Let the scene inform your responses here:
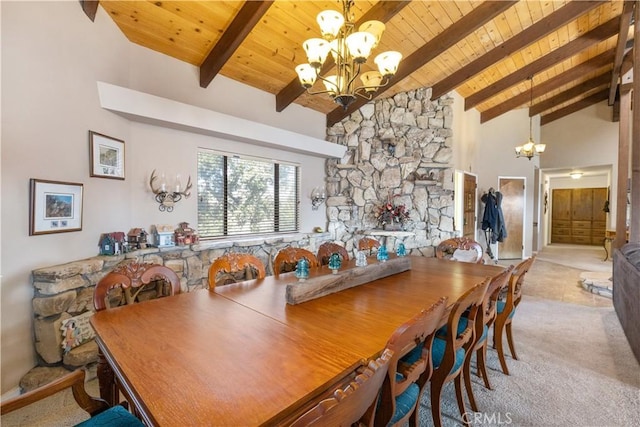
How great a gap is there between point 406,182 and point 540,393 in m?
3.51

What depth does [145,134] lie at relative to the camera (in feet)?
10.2

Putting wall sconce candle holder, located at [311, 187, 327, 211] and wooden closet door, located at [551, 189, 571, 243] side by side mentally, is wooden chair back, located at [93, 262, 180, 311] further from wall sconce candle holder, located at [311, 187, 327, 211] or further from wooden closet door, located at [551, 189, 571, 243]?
wooden closet door, located at [551, 189, 571, 243]

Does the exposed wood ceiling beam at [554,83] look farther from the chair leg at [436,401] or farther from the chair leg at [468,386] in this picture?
the chair leg at [436,401]

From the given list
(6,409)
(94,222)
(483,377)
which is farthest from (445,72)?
(6,409)

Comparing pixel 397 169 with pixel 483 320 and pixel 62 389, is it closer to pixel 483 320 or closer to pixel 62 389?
pixel 483 320

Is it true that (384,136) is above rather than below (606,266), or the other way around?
above

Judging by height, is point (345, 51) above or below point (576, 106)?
below

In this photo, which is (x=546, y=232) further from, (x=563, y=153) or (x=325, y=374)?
(x=325, y=374)

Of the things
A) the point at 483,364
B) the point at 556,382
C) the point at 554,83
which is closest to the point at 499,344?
the point at 483,364

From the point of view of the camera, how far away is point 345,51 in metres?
2.38

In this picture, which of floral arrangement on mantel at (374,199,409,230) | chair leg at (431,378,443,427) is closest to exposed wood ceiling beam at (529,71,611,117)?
floral arrangement on mantel at (374,199,409,230)

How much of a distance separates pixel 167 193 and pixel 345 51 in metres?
2.31

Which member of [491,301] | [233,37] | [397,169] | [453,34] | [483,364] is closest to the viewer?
[491,301]

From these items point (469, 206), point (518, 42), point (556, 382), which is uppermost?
point (518, 42)
